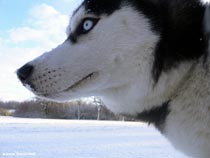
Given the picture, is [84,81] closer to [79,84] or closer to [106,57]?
[79,84]

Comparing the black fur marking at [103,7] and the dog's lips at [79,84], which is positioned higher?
the black fur marking at [103,7]

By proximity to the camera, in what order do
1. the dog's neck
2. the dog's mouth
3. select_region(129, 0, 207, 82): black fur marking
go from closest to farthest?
the dog's neck < select_region(129, 0, 207, 82): black fur marking < the dog's mouth

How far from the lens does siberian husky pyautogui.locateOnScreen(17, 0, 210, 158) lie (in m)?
1.99

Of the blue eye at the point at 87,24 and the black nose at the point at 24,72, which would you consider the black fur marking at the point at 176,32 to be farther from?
the black nose at the point at 24,72

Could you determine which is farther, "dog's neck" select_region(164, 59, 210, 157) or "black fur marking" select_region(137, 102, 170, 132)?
"black fur marking" select_region(137, 102, 170, 132)

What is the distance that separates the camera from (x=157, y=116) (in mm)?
2152

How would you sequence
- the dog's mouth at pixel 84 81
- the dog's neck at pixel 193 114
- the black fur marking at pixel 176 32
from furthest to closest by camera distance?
the dog's mouth at pixel 84 81, the black fur marking at pixel 176 32, the dog's neck at pixel 193 114

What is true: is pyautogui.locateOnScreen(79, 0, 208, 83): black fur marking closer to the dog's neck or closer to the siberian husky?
the siberian husky

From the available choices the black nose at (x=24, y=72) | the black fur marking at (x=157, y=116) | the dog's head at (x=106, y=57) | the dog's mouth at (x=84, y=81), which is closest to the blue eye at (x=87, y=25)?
the dog's head at (x=106, y=57)

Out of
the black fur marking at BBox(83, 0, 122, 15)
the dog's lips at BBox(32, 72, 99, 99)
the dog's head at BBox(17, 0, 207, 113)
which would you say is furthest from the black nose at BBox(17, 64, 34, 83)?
the black fur marking at BBox(83, 0, 122, 15)

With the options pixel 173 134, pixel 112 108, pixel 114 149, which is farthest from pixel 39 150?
pixel 173 134

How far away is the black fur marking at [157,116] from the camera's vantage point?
6.83 ft

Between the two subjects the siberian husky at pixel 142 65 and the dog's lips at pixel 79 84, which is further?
the dog's lips at pixel 79 84

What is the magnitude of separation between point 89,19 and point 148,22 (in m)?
0.34
